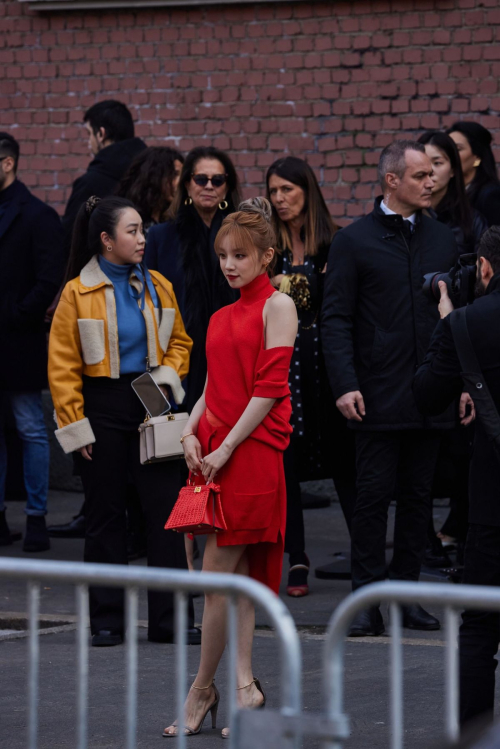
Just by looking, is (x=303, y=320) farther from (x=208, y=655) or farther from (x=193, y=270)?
(x=208, y=655)

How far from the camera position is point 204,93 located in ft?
32.0

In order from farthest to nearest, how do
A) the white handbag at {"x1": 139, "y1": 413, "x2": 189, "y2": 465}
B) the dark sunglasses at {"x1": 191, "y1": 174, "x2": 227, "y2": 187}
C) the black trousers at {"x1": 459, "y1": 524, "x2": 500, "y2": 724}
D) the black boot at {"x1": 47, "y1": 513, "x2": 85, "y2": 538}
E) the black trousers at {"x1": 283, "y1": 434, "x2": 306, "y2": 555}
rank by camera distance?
the black boot at {"x1": 47, "y1": 513, "x2": 85, "y2": 538}
the black trousers at {"x1": 283, "y1": 434, "x2": 306, "y2": 555}
the dark sunglasses at {"x1": 191, "y1": 174, "x2": 227, "y2": 187}
the white handbag at {"x1": 139, "y1": 413, "x2": 189, "y2": 465}
the black trousers at {"x1": 459, "y1": 524, "x2": 500, "y2": 724}

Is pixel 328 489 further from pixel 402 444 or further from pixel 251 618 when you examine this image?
pixel 251 618

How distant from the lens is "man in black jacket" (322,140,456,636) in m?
5.96

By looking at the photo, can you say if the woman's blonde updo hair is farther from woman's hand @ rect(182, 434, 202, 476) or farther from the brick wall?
the brick wall

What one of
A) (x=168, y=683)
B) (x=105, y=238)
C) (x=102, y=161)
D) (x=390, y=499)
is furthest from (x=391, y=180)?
(x=102, y=161)

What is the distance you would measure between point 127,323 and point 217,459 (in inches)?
54.5

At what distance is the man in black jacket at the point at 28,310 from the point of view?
7812mm

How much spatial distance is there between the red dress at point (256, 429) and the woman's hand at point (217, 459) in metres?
0.05

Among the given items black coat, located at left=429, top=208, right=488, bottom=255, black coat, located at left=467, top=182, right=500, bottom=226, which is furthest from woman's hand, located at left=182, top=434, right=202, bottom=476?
black coat, located at left=467, top=182, right=500, bottom=226

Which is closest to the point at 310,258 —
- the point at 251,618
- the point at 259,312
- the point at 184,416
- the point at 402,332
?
the point at 402,332

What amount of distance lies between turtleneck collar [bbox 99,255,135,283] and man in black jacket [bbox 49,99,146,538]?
2.06 metres

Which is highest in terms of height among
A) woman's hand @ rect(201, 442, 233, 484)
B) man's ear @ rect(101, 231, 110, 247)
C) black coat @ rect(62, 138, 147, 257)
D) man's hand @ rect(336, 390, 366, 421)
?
black coat @ rect(62, 138, 147, 257)

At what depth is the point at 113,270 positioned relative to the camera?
5.85m
